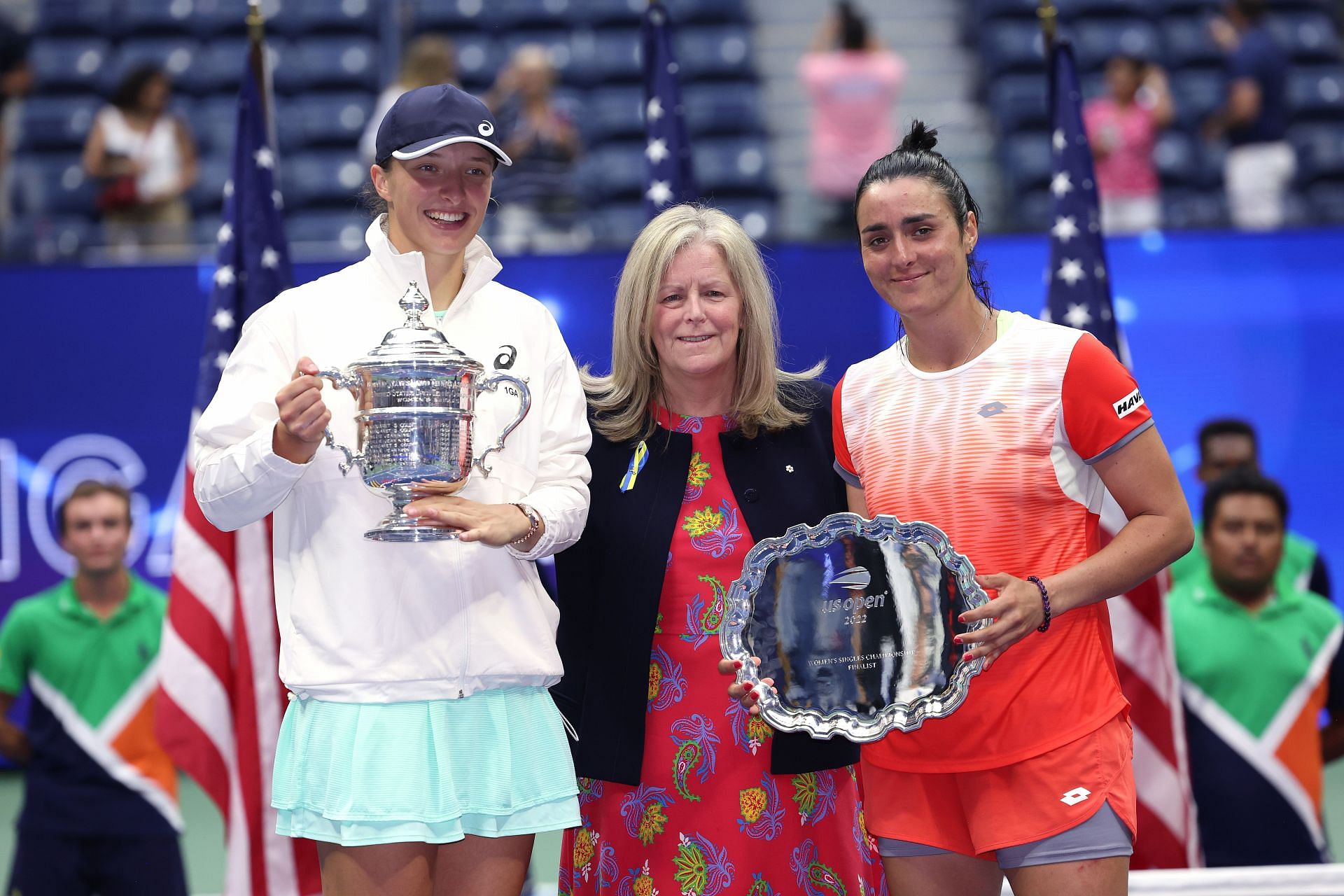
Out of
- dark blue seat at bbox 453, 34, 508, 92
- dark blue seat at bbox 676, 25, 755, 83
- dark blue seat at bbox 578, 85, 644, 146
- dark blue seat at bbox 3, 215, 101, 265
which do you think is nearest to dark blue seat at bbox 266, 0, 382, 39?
dark blue seat at bbox 453, 34, 508, 92

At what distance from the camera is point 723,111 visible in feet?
30.5

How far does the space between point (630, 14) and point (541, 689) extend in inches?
312

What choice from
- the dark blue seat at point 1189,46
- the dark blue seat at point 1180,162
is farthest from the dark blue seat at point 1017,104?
the dark blue seat at point 1189,46

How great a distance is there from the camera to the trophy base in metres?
2.26

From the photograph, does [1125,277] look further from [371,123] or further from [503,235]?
[371,123]

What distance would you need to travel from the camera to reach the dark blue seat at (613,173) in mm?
7324

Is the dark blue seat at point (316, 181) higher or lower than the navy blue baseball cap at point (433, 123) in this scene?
higher

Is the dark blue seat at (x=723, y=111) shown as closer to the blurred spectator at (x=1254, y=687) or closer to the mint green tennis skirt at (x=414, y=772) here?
the blurred spectator at (x=1254, y=687)

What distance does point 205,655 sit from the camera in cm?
393

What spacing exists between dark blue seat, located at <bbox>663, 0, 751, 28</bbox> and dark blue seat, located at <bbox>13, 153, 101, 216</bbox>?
13.2 ft

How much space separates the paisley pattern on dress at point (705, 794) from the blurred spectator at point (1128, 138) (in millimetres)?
4835

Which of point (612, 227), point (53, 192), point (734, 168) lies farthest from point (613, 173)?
point (53, 192)

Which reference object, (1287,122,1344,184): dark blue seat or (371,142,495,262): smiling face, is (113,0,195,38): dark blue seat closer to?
(1287,122,1344,184): dark blue seat

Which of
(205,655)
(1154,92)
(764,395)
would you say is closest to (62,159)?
(205,655)
